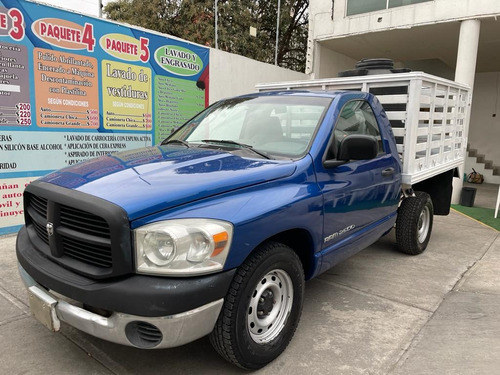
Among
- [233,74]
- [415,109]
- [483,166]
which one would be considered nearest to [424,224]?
[415,109]

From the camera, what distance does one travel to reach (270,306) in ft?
8.65

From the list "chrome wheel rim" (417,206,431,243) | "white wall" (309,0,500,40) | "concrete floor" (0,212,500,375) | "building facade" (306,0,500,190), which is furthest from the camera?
"building facade" (306,0,500,190)

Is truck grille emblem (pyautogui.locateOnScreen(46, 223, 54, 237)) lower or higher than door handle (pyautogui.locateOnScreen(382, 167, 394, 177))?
lower

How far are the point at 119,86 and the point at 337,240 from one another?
471cm

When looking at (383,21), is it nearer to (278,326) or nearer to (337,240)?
(337,240)

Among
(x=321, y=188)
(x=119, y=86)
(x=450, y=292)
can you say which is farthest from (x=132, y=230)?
(x=119, y=86)

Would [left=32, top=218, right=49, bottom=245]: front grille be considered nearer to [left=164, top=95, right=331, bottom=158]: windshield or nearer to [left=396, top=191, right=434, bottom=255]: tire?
[left=164, top=95, right=331, bottom=158]: windshield

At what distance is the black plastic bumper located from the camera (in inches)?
79.1

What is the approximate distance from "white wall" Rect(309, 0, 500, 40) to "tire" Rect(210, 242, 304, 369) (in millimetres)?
8939

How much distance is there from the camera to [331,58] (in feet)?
41.2

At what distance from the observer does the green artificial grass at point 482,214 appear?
7392 mm

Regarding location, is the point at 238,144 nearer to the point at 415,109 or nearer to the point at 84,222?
the point at 84,222

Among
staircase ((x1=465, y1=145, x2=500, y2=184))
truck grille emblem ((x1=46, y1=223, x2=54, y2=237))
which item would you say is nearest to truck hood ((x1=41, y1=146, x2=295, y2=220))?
truck grille emblem ((x1=46, y1=223, x2=54, y2=237))

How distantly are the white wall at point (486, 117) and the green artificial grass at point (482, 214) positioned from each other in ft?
22.4
